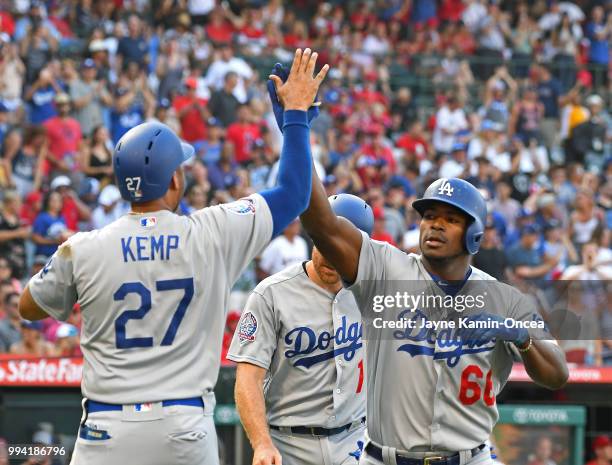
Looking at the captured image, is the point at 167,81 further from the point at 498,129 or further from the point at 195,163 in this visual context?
the point at 498,129

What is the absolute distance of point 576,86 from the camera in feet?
60.0

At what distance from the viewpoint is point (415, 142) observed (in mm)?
15812

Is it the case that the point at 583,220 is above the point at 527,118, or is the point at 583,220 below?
below

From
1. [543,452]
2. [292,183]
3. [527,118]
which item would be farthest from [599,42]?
[292,183]

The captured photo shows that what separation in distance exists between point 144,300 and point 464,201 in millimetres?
1453

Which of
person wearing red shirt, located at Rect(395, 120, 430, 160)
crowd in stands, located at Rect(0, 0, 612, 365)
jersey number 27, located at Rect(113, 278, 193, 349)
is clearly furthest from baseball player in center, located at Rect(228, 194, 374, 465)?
person wearing red shirt, located at Rect(395, 120, 430, 160)

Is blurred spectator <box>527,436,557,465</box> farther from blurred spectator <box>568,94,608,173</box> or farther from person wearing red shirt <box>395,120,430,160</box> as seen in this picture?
blurred spectator <box>568,94,608,173</box>

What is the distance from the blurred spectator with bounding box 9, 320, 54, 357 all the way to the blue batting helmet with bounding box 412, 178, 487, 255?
4.67 meters

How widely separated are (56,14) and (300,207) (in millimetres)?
12139

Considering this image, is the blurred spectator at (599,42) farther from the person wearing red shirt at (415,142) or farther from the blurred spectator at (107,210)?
the blurred spectator at (107,210)

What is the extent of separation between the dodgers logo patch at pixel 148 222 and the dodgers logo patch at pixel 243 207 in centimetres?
27

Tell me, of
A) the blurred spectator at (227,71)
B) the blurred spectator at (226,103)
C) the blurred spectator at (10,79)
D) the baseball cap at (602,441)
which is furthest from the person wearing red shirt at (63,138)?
the baseball cap at (602,441)

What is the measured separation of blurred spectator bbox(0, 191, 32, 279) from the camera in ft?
35.0

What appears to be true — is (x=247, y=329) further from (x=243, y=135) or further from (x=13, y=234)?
(x=243, y=135)
